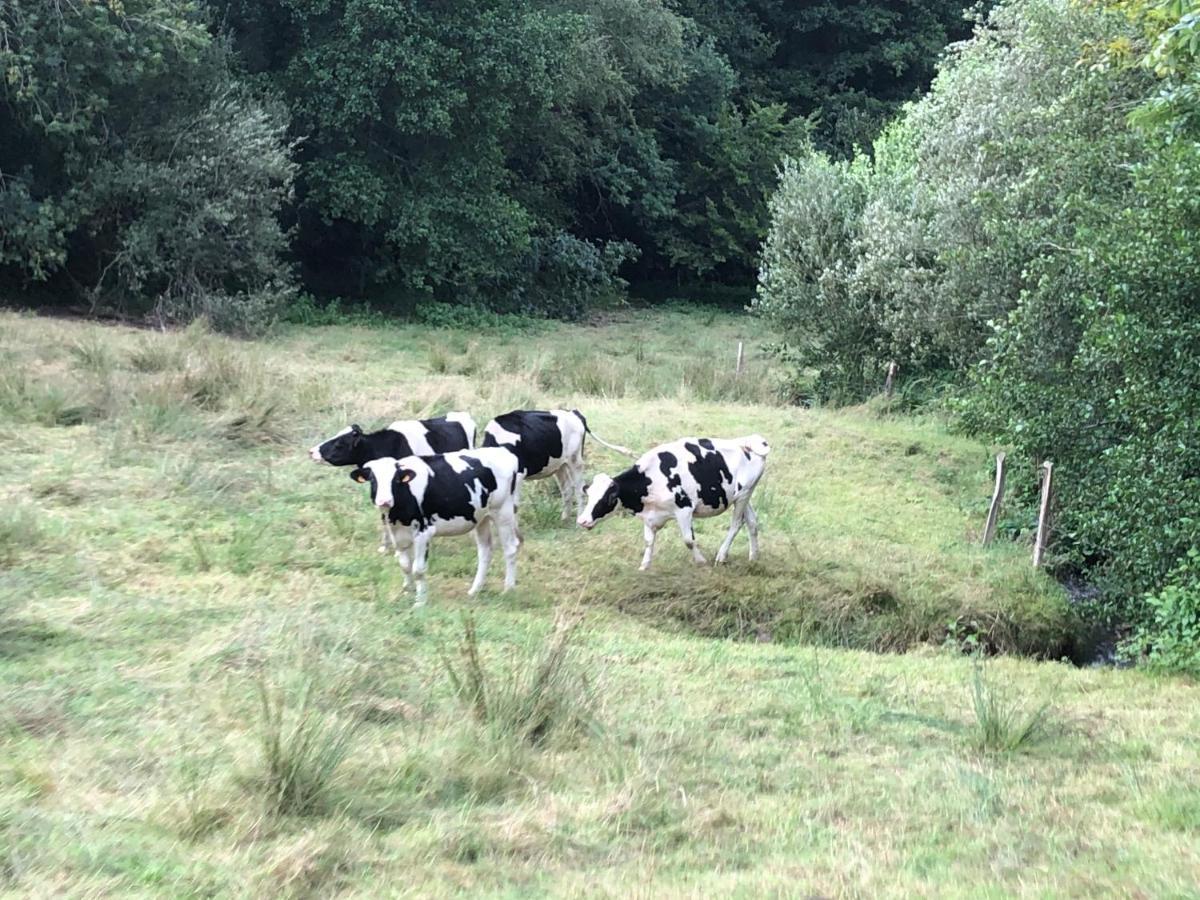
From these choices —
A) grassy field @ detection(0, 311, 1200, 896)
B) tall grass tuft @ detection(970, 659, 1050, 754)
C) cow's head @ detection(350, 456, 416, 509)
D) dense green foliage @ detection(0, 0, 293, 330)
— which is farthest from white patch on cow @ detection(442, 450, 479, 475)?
dense green foliage @ detection(0, 0, 293, 330)

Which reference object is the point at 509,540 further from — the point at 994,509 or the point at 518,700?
the point at 994,509

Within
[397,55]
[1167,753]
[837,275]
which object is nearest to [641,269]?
[397,55]

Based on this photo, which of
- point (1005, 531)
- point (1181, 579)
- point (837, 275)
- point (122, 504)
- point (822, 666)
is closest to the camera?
point (822, 666)

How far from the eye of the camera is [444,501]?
9.34 metres

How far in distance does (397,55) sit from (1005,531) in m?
19.6

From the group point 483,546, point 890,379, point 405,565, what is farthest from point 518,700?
point 890,379

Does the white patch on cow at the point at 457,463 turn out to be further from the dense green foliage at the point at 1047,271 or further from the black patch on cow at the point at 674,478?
the dense green foliage at the point at 1047,271

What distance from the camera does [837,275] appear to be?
20391 mm

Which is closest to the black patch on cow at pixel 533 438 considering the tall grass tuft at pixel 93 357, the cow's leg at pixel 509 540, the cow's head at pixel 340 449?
the cow's head at pixel 340 449

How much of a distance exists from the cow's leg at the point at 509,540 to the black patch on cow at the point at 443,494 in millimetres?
297

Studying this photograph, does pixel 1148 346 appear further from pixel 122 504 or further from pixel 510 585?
pixel 122 504

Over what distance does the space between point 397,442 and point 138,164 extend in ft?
49.6

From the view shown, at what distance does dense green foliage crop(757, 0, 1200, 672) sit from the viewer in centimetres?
992

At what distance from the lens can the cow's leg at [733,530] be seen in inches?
432
